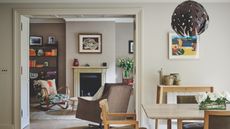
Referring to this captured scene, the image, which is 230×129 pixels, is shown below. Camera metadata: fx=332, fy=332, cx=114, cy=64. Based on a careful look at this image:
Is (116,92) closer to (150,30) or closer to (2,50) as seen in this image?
(150,30)

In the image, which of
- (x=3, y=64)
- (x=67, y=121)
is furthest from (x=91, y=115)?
(x=3, y=64)

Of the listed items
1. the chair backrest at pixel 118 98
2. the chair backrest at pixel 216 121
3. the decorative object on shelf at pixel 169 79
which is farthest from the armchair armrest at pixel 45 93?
the chair backrest at pixel 216 121

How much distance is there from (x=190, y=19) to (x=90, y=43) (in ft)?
21.7

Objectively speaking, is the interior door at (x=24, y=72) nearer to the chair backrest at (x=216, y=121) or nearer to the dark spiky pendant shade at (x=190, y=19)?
the dark spiky pendant shade at (x=190, y=19)

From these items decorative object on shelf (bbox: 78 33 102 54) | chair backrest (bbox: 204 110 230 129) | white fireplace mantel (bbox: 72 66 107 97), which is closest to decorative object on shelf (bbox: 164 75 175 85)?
chair backrest (bbox: 204 110 230 129)

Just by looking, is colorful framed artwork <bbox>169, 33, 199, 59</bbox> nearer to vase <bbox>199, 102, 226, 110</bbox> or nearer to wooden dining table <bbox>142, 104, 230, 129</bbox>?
wooden dining table <bbox>142, 104, 230, 129</bbox>

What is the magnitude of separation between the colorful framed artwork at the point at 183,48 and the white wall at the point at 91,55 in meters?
4.01

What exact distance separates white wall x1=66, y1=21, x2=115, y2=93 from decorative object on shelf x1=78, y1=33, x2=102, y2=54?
10 cm

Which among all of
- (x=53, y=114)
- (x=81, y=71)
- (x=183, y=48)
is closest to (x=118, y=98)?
(x=183, y=48)

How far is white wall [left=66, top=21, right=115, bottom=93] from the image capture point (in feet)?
31.7

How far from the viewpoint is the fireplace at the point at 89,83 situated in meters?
9.74

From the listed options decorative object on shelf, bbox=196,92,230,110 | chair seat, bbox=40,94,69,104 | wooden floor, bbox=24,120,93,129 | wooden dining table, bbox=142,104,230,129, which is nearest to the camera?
wooden dining table, bbox=142,104,230,129

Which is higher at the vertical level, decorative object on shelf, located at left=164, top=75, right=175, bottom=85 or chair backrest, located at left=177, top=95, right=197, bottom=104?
decorative object on shelf, located at left=164, top=75, right=175, bottom=85

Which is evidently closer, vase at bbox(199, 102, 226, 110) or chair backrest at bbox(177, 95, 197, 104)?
vase at bbox(199, 102, 226, 110)
